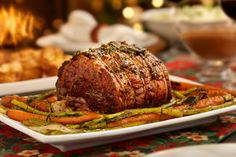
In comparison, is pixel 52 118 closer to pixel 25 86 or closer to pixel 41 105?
pixel 41 105

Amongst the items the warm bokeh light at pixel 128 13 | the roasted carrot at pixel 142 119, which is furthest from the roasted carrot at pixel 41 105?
the warm bokeh light at pixel 128 13

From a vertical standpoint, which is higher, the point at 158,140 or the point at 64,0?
the point at 64,0

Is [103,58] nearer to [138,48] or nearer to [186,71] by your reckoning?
[138,48]

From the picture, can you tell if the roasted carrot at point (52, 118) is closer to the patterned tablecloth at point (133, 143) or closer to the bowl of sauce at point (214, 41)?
the patterned tablecloth at point (133, 143)

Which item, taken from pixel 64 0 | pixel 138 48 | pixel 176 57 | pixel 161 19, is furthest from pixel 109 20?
pixel 138 48

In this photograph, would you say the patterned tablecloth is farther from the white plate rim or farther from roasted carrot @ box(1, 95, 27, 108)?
the white plate rim

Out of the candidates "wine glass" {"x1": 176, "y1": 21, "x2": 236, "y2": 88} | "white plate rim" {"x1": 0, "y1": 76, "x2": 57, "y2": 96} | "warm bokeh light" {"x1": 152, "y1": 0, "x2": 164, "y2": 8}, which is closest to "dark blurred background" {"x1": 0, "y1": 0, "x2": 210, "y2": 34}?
"warm bokeh light" {"x1": 152, "y1": 0, "x2": 164, "y2": 8}
